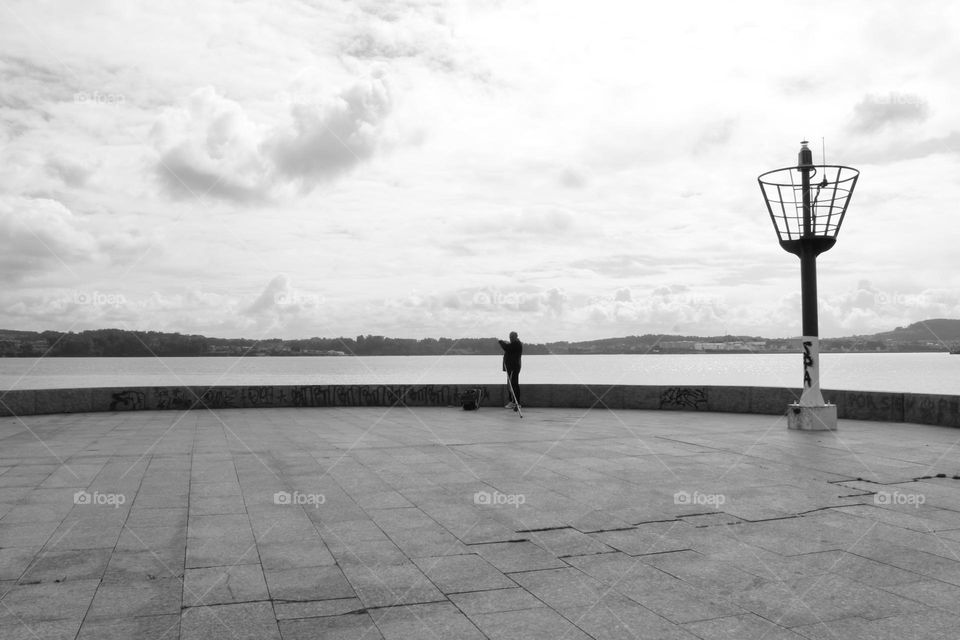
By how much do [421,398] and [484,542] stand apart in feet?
49.5

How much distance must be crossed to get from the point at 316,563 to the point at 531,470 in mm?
4381

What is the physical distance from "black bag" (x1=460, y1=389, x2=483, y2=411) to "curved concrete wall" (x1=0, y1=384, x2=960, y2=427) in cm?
54

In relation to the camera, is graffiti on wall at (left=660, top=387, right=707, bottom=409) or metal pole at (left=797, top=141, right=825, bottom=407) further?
graffiti on wall at (left=660, top=387, right=707, bottom=409)

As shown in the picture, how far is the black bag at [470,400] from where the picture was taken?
19.3m

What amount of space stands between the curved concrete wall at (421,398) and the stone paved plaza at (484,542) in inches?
232

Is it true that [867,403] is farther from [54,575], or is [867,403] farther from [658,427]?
[54,575]

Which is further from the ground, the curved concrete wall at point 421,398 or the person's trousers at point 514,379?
the person's trousers at point 514,379

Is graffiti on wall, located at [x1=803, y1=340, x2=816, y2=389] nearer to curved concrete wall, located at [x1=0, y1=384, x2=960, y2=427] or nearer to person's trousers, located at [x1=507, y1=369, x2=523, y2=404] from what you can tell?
curved concrete wall, located at [x1=0, y1=384, x2=960, y2=427]

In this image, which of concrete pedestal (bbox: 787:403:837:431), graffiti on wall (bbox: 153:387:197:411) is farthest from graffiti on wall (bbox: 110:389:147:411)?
concrete pedestal (bbox: 787:403:837:431)

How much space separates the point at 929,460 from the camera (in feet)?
32.7

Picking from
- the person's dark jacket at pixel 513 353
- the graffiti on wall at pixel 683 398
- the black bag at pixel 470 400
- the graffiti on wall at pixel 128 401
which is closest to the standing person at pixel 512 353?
the person's dark jacket at pixel 513 353

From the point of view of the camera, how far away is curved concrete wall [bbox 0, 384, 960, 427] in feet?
57.1

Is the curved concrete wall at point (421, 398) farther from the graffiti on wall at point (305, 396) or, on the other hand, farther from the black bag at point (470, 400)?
the black bag at point (470, 400)

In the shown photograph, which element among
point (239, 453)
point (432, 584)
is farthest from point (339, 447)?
point (432, 584)
